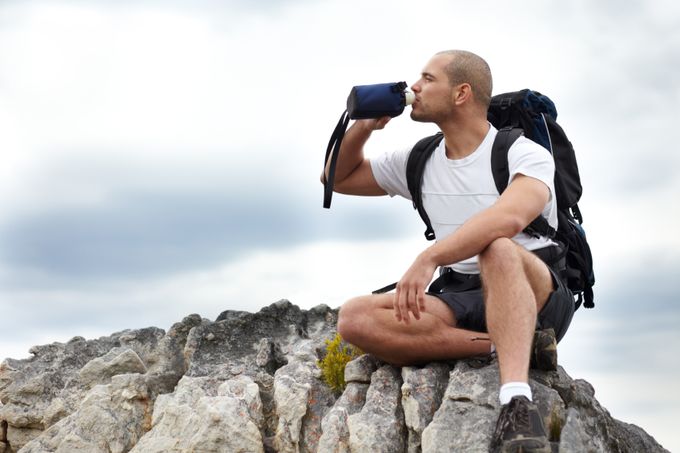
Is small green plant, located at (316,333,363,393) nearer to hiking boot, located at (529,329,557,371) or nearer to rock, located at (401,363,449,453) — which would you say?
rock, located at (401,363,449,453)

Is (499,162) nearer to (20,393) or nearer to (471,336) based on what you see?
(471,336)

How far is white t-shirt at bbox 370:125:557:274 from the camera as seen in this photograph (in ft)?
28.6

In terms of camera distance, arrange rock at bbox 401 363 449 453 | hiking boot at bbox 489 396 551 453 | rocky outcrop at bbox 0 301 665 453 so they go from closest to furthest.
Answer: hiking boot at bbox 489 396 551 453 → rocky outcrop at bbox 0 301 665 453 → rock at bbox 401 363 449 453

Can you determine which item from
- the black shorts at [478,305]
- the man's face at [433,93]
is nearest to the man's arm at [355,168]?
the man's face at [433,93]

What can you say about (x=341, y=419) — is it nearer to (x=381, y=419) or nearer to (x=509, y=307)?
(x=381, y=419)

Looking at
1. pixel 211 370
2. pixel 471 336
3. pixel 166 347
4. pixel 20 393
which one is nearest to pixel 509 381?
pixel 471 336

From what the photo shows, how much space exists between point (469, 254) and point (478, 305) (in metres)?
0.88

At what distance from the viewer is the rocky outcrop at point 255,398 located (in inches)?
328

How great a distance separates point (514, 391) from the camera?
762cm

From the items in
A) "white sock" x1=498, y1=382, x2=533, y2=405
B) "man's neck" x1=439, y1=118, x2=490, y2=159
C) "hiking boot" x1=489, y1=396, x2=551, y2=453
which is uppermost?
"man's neck" x1=439, y1=118, x2=490, y2=159

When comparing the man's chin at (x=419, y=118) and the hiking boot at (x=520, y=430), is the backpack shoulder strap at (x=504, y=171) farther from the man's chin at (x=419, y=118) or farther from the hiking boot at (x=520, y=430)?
the hiking boot at (x=520, y=430)

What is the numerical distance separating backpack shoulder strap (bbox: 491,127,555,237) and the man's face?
0.57 meters

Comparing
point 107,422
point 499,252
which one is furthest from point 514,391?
point 107,422

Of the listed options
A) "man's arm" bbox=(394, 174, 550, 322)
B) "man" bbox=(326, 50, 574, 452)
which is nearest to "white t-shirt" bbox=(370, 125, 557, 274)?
"man" bbox=(326, 50, 574, 452)
